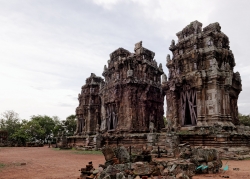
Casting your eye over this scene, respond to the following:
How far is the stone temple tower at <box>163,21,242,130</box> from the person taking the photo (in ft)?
52.9

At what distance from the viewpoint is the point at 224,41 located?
58.6 ft

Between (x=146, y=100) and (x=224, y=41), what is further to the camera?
(x=146, y=100)

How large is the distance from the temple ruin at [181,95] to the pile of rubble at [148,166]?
231 inches

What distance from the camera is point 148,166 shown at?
7.17 m

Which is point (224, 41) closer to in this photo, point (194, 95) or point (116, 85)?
point (194, 95)

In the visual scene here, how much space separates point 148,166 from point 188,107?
38.3 ft

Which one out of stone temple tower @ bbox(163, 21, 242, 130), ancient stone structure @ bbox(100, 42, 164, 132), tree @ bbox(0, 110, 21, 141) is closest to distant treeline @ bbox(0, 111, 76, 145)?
tree @ bbox(0, 110, 21, 141)

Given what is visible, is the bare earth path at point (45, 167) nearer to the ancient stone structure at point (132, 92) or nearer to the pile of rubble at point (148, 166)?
the pile of rubble at point (148, 166)

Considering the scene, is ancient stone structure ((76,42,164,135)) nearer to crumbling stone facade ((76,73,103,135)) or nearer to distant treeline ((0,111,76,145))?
crumbling stone facade ((76,73,103,135))

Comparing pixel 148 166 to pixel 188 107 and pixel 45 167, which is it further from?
pixel 188 107

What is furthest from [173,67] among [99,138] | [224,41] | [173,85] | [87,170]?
[87,170]

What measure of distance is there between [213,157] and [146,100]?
15132mm

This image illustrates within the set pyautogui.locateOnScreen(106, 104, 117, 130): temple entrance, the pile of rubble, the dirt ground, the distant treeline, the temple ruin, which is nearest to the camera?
the pile of rubble

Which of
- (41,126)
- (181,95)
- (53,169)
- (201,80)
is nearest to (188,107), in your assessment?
(181,95)
